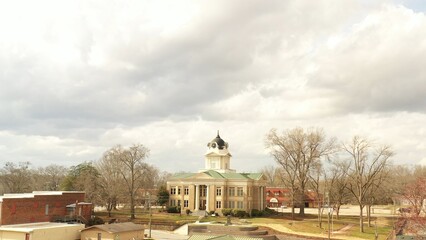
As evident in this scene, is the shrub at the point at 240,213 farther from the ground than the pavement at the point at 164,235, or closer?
farther from the ground

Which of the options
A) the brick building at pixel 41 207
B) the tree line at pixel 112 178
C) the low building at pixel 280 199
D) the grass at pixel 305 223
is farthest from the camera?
the low building at pixel 280 199

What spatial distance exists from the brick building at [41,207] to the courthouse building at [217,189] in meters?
22.1

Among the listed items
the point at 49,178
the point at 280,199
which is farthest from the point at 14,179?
the point at 280,199

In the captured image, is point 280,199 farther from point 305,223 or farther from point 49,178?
point 49,178

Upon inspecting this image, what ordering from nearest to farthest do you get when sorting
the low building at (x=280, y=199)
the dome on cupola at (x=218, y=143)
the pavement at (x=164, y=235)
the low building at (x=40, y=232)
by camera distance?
the low building at (x=40, y=232), the pavement at (x=164, y=235), the dome on cupola at (x=218, y=143), the low building at (x=280, y=199)

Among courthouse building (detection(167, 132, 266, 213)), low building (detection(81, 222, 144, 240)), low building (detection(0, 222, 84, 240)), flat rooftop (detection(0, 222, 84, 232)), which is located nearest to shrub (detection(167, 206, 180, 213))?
courthouse building (detection(167, 132, 266, 213))

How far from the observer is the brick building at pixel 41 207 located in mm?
49500

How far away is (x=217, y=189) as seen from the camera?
7756 cm

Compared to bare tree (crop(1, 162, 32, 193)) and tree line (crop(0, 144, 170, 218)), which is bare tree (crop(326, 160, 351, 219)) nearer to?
tree line (crop(0, 144, 170, 218))

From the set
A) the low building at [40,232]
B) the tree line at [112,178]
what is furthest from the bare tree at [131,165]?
the low building at [40,232]

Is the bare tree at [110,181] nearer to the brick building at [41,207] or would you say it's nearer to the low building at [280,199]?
the brick building at [41,207]

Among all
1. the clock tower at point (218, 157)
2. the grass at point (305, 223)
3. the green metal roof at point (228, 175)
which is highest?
the clock tower at point (218, 157)

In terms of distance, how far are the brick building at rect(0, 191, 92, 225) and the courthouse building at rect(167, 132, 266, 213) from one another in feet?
72.5

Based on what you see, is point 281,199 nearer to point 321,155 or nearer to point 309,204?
point 309,204
